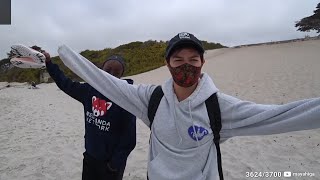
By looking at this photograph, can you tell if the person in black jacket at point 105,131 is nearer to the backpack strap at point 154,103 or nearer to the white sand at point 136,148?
the backpack strap at point 154,103

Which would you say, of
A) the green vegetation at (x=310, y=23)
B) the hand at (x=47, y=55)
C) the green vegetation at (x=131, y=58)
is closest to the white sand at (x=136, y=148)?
the hand at (x=47, y=55)

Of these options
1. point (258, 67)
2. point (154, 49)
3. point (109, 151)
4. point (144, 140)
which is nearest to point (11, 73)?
point (154, 49)

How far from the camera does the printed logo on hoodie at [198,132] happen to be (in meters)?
1.53

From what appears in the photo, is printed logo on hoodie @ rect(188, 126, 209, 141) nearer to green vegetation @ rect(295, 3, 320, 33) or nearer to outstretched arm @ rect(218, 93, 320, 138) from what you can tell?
outstretched arm @ rect(218, 93, 320, 138)

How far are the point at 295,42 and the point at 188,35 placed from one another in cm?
2225

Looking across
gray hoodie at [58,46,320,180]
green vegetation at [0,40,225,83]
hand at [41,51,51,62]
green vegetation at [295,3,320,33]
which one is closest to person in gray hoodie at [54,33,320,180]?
gray hoodie at [58,46,320,180]

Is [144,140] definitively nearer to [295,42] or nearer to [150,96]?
[150,96]

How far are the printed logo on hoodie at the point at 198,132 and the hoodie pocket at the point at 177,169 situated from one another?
129 millimetres

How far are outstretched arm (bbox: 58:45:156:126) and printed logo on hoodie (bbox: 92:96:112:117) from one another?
0.72 meters

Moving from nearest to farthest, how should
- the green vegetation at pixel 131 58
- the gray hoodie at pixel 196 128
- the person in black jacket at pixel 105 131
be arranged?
1. the gray hoodie at pixel 196 128
2. the person in black jacket at pixel 105 131
3. the green vegetation at pixel 131 58

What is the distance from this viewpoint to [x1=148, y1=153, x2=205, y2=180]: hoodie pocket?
60.4 inches

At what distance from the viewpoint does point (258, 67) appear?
16.6 meters

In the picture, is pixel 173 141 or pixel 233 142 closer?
pixel 173 141

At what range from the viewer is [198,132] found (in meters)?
1.53
